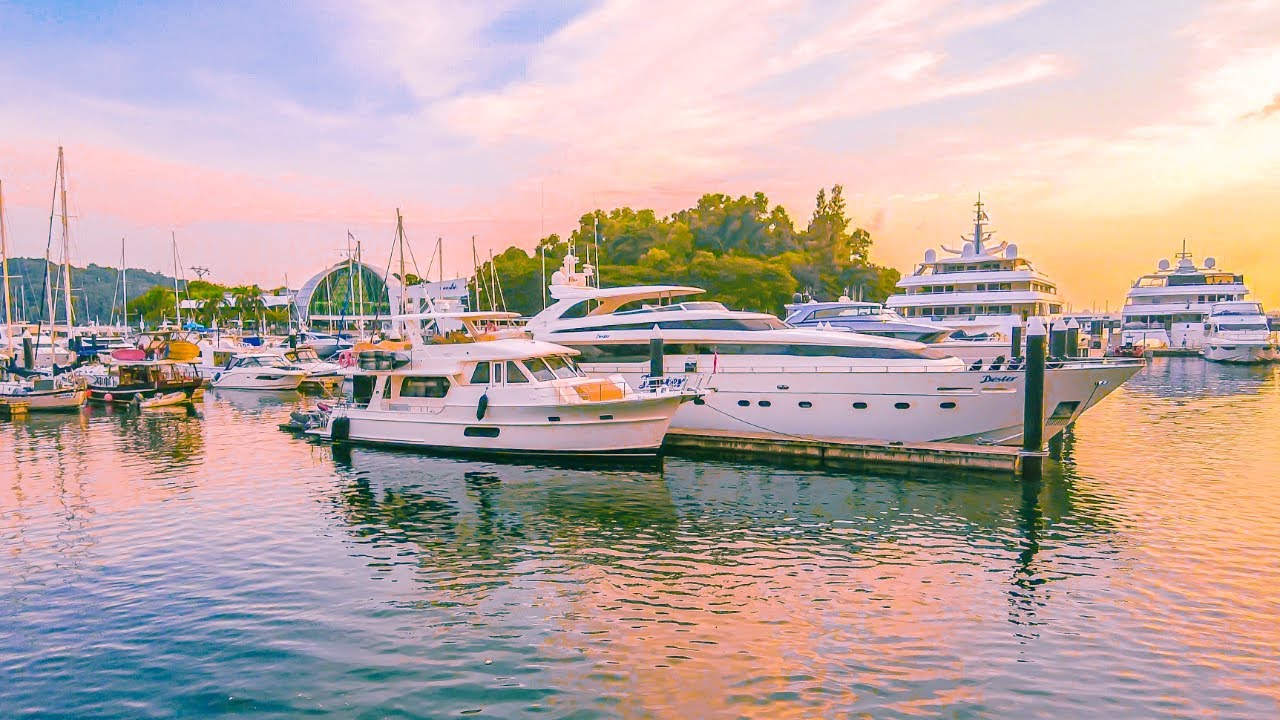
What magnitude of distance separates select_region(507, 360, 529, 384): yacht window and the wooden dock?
5341mm

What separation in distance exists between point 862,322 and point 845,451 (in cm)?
1448

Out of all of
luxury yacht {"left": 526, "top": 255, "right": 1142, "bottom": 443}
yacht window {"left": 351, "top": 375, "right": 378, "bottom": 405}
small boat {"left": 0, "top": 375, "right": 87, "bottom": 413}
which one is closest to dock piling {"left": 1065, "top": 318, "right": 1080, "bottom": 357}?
luxury yacht {"left": 526, "top": 255, "right": 1142, "bottom": 443}

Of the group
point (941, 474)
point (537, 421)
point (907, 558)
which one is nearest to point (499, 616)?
point (907, 558)

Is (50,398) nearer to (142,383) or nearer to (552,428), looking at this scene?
(142,383)

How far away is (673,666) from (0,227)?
5131 cm

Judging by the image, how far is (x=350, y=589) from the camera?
12719mm

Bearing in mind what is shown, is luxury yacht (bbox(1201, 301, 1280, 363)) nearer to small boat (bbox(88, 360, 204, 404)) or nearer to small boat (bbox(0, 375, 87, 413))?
small boat (bbox(88, 360, 204, 404))

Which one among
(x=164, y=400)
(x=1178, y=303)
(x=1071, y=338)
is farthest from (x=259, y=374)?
(x=1178, y=303)

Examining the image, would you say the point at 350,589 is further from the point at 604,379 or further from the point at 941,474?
the point at 941,474

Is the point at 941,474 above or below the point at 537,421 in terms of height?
below

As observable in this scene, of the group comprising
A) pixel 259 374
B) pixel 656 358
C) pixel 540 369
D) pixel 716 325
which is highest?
pixel 716 325

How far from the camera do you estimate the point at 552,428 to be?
2247 cm

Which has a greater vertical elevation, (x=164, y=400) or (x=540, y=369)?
(x=540, y=369)

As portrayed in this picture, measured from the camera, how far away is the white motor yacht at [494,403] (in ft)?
73.2
